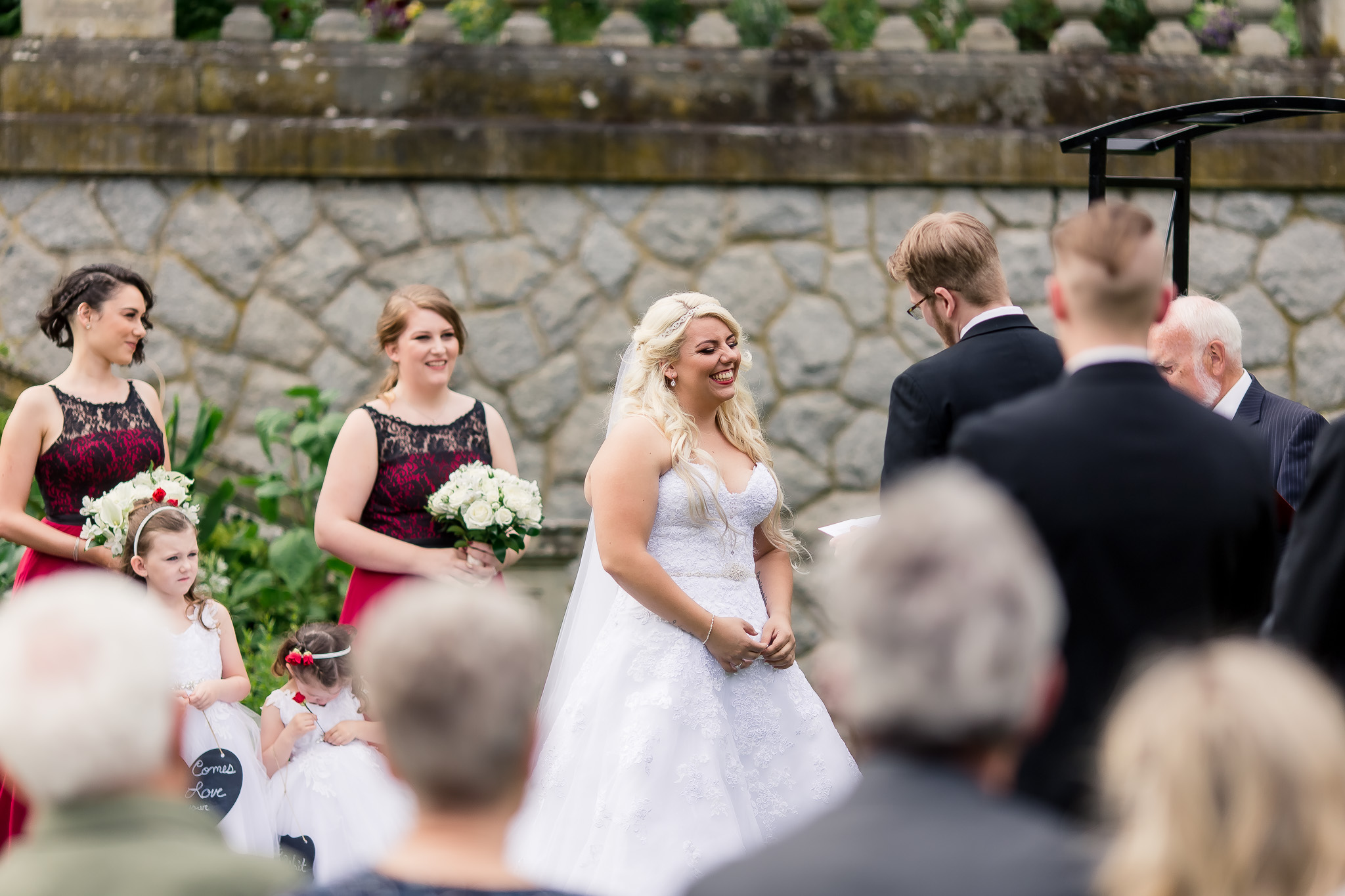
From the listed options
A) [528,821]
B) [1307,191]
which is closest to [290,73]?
[528,821]

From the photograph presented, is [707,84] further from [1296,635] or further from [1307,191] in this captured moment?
[1296,635]

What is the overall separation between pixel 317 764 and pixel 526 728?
2.70 metres

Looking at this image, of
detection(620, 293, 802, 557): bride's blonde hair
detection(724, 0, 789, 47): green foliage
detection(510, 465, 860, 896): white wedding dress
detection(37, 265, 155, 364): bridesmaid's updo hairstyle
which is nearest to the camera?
detection(510, 465, 860, 896): white wedding dress

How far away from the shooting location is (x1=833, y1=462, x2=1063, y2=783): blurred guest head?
1341 mm

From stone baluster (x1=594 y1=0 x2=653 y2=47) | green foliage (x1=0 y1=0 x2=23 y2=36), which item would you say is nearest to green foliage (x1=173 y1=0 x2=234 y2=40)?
green foliage (x1=0 y1=0 x2=23 y2=36)

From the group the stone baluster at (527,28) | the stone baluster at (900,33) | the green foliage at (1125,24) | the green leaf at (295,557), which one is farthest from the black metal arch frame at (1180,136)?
the green foliage at (1125,24)

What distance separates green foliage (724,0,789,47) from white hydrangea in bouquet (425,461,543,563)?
453cm

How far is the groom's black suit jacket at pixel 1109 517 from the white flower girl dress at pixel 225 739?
8.51 ft

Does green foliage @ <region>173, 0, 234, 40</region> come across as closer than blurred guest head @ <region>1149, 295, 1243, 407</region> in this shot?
No

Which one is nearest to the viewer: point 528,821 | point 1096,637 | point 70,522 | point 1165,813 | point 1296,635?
point 1165,813

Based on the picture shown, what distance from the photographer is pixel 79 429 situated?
14.5ft

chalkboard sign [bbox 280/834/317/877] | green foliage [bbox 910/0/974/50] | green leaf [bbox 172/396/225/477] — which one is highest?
green foliage [bbox 910/0/974/50]

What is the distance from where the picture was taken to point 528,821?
3.90m

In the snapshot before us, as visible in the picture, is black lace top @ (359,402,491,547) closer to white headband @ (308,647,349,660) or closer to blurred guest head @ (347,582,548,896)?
white headband @ (308,647,349,660)
